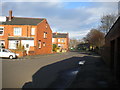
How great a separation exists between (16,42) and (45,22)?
10.0 m

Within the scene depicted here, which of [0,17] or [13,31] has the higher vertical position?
[0,17]

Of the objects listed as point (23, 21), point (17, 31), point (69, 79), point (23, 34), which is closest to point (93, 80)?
point (69, 79)

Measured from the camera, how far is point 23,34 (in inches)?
1396

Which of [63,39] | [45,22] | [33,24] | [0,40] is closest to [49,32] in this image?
[45,22]

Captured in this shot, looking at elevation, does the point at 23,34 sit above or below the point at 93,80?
above

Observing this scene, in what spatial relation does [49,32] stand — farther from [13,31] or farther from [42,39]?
[13,31]

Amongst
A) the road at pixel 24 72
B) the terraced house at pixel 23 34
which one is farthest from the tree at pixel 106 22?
the road at pixel 24 72

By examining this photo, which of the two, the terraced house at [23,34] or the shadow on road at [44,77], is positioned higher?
the terraced house at [23,34]

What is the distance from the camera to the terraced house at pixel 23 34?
33.8 metres

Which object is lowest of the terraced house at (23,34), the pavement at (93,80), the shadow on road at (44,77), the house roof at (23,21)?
the pavement at (93,80)

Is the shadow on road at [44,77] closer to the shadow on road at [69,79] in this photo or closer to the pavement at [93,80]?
the shadow on road at [69,79]

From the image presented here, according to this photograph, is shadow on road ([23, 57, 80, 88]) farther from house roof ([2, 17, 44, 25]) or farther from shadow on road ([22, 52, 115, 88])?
house roof ([2, 17, 44, 25])

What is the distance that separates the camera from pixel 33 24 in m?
35.8

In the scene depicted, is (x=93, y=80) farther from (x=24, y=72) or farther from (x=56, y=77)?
(x=24, y=72)
